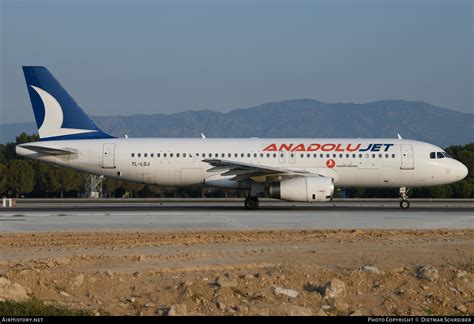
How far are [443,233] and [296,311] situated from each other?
35.3ft

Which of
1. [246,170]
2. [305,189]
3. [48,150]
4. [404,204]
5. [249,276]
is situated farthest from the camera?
[404,204]

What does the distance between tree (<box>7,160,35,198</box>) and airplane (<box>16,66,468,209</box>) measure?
3296 cm

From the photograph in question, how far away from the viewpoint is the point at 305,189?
3164 centimetres

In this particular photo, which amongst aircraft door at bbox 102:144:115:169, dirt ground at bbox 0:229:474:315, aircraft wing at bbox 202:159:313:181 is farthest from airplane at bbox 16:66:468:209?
dirt ground at bbox 0:229:474:315

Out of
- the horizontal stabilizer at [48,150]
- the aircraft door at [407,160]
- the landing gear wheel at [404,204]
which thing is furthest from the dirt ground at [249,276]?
the landing gear wheel at [404,204]

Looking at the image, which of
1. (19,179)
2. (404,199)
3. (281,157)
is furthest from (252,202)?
→ (19,179)

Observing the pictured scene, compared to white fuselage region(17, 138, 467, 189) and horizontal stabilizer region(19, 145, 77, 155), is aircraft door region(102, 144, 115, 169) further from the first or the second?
horizontal stabilizer region(19, 145, 77, 155)

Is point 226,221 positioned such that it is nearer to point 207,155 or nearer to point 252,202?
point 252,202

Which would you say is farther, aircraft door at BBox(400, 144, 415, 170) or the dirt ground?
aircraft door at BBox(400, 144, 415, 170)

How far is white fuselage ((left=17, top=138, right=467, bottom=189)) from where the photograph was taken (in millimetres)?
34250

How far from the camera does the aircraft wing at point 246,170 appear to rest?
31938mm

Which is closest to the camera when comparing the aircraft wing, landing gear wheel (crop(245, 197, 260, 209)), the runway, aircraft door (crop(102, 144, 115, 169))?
the runway

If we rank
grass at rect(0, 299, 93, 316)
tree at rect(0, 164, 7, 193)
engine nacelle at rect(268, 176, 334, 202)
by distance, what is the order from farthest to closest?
tree at rect(0, 164, 7, 193) < engine nacelle at rect(268, 176, 334, 202) < grass at rect(0, 299, 93, 316)

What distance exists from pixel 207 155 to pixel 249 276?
21145 mm
